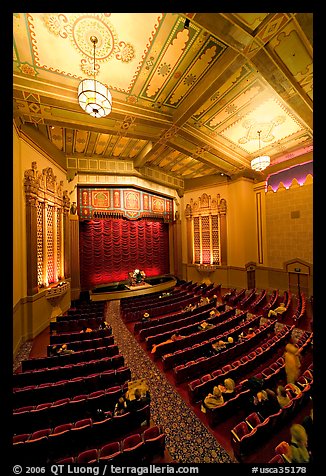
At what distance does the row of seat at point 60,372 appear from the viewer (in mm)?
2770

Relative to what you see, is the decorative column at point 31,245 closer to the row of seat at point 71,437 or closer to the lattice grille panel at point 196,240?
the row of seat at point 71,437

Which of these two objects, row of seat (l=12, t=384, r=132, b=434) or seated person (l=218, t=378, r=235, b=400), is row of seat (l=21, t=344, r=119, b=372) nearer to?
row of seat (l=12, t=384, r=132, b=434)

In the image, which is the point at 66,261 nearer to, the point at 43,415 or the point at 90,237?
the point at 90,237

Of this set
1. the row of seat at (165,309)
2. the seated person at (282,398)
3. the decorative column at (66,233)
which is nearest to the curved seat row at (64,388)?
the seated person at (282,398)

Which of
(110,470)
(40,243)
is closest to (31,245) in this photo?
(40,243)

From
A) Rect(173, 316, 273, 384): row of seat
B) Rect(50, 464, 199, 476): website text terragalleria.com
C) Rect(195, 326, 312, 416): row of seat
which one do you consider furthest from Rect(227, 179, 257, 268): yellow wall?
Rect(50, 464, 199, 476): website text terragalleria.com

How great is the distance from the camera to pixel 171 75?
3932mm

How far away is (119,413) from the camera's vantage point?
208cm

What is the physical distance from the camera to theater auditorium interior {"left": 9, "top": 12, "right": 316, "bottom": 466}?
210 cm

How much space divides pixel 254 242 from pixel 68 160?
952 centimetres

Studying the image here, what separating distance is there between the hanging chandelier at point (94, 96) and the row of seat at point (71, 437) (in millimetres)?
4611

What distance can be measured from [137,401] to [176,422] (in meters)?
0.62

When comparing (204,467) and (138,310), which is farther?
(138,310)
